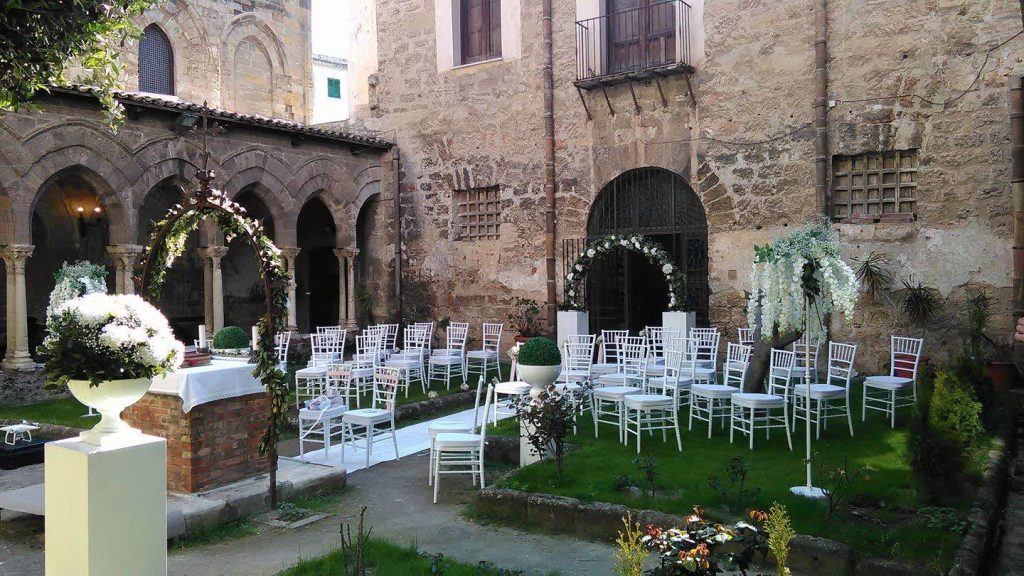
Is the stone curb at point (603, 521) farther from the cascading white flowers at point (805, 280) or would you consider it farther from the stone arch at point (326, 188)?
the stone arch at point (326, 188)

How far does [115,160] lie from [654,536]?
10.8m

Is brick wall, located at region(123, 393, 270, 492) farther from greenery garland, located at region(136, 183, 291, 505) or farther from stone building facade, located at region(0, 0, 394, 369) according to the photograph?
stone building facade, located at region(0, 0, 394, 369)

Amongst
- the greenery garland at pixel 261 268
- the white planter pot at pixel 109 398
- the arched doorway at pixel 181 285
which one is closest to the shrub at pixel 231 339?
the greenery garland at pixel 261 268

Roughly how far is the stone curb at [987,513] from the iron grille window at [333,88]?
91.7ft

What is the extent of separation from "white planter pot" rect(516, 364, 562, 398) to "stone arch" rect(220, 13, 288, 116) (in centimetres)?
1361

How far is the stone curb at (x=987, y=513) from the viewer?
14.0ft

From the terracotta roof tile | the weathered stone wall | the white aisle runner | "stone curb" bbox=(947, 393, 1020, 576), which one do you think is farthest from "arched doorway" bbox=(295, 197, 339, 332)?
"stone curb" bbox=(947, 393, 1020, 576)

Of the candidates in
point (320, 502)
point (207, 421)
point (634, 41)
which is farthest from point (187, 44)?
point (320, 502)

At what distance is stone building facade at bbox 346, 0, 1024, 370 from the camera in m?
10.0

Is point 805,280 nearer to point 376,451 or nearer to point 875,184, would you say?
point 376,451

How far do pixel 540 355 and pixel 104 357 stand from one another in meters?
3.80

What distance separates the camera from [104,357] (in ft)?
12.8

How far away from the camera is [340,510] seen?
6152 millimetres

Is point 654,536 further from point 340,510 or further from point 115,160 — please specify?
point 115,160
